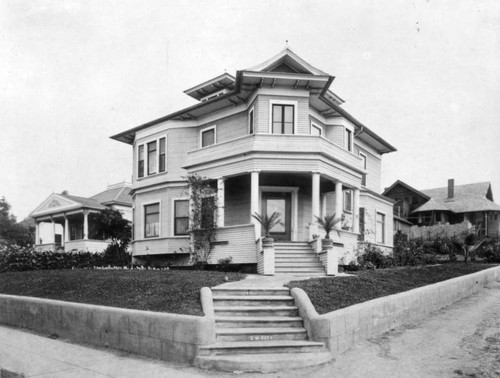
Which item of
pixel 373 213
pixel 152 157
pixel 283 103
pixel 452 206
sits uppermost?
pixel 283 103

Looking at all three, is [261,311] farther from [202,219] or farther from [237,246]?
[202,219]

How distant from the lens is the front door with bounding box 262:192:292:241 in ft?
70.1

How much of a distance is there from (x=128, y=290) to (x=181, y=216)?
12.0 metres

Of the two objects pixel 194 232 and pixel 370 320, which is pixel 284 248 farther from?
pixel 370 320

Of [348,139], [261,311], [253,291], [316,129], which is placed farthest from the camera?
[348,139]

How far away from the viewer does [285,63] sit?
2062 centimetres

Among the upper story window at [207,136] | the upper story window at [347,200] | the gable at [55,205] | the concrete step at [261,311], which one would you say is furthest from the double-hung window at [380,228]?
the gable at [55,205]

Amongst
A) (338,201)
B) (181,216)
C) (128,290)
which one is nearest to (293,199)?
(338,201)

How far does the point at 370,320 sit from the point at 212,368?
12.1 ft

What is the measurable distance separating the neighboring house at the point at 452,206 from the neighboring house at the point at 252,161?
25.5 meters

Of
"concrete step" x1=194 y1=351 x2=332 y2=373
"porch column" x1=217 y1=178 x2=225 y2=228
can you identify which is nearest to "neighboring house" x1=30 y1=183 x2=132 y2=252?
"porch column" x1=217 y1=178 x2=225 y2=228

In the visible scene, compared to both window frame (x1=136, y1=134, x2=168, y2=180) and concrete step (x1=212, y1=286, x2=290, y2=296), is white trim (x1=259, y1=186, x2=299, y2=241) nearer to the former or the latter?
window frame (x1=136, y1=134, x2=168, y2=180)

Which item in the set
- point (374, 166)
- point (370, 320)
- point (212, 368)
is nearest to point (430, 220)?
point (374, 166)

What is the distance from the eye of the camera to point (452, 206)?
52281 millimetres
